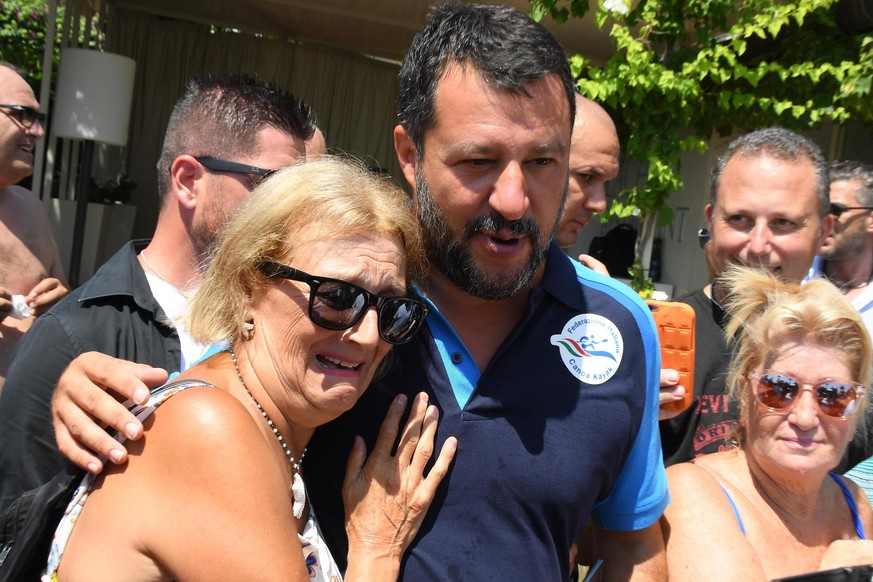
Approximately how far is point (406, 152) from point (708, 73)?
13.8ft

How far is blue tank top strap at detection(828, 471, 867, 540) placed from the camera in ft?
7.66

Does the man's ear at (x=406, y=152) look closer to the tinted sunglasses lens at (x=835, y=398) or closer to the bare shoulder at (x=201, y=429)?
the bare shoulder at (x=201, y=429)

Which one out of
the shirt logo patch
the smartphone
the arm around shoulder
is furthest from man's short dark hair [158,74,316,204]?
the smartphone

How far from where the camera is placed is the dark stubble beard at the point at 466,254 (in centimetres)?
178

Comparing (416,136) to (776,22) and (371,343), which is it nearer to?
(371,343)

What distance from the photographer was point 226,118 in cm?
261

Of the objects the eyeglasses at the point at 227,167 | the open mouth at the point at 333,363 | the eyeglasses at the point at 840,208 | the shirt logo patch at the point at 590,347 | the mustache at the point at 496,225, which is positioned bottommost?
the open mouth at the point at 333,363

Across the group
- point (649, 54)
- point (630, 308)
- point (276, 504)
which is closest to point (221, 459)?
point (276, 504)

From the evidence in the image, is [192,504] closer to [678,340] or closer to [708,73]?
[678,340]

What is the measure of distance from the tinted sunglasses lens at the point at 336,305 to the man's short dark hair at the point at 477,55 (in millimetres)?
433

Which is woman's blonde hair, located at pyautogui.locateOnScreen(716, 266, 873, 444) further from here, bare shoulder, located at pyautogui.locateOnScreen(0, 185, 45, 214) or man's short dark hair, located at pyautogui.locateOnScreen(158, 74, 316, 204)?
bare shoulder, located at pyautogui.locateOnScreen(0, 185, 45, 214)

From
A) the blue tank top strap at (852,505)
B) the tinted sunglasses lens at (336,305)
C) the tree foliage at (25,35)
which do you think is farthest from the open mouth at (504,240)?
the tree foliage at (25,35)

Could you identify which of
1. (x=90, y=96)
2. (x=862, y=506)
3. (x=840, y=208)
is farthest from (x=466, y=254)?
(x=90, y=96)

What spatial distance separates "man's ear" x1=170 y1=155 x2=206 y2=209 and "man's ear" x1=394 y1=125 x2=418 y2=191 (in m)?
0.91
